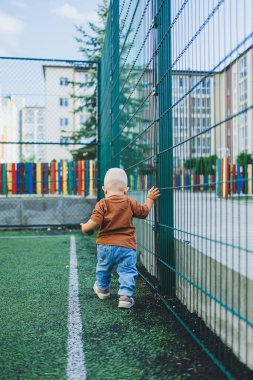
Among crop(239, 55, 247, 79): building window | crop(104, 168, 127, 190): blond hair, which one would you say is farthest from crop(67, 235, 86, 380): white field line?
crop(239, 55, 247, 79): building window

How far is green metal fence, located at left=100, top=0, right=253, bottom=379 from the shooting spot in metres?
1.89

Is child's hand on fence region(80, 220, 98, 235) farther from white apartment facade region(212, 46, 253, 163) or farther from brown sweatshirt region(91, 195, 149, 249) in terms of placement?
white apartment facade region(212, 46, 253, 163)

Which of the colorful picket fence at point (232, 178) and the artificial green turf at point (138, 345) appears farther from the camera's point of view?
the artificial green turf at point (138, 345)

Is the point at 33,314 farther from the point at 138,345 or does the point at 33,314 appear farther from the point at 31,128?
the point at 31,128

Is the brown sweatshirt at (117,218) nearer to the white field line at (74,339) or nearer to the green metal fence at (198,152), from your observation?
the green metal fence at (198,152)

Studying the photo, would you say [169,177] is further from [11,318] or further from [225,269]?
[11,318]

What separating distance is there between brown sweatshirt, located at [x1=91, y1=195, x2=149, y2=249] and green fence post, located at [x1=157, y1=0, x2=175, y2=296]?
0.22 m

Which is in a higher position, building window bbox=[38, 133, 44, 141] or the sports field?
building window bbox=[38, 133, 44, 141]

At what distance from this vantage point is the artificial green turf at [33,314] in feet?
7.27

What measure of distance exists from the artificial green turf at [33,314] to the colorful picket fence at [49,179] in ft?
13.3

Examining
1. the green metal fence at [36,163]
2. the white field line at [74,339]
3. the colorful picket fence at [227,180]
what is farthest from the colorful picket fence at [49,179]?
the colorful picket fence at [227,180]

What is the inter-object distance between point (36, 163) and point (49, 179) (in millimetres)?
522

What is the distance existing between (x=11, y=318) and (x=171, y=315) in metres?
1.14

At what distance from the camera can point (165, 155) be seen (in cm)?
326
